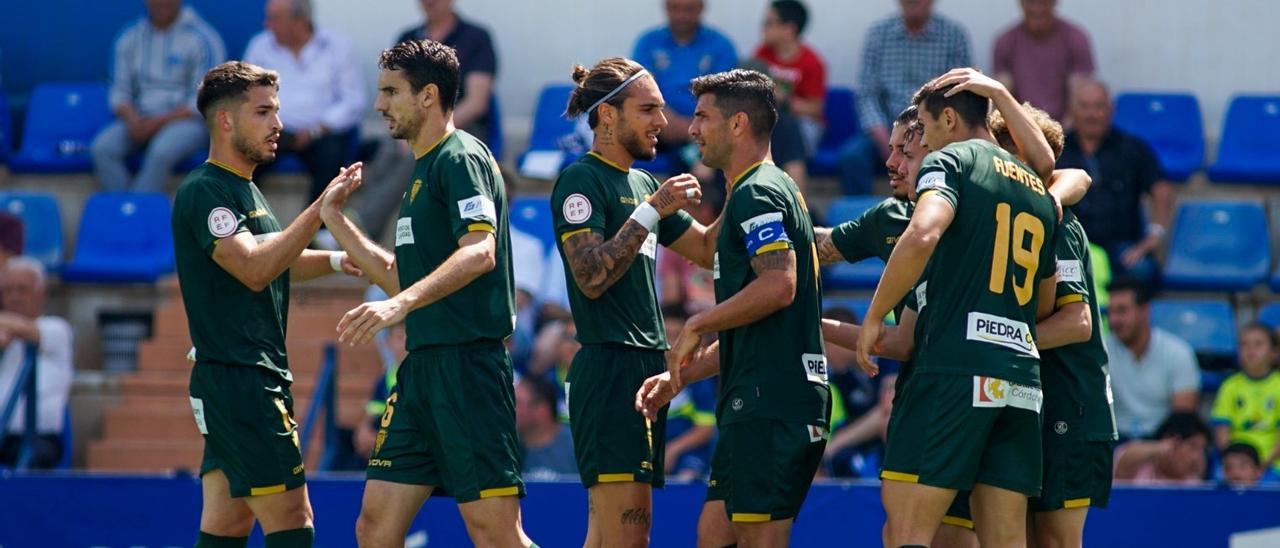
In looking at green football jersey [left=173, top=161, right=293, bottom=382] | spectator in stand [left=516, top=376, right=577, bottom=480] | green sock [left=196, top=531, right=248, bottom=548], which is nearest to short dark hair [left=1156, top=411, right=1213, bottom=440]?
spectator in stand [left=516, top=376, right=577, bottom=480]

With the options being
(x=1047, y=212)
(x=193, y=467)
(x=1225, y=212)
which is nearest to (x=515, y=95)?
(x=193, y=467)

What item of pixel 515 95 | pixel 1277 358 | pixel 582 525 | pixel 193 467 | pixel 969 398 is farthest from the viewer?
pixel 515 95

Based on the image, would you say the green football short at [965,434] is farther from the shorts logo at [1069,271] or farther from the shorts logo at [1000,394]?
the shorts logo at [1069,271]

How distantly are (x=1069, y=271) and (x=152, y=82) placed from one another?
9592 millimetres

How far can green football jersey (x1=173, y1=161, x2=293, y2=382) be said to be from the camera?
748 centimetres

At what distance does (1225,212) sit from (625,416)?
26.0 feet

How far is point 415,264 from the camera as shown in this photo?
726 centimetres

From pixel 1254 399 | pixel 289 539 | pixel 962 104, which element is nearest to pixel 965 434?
pixel 962 104

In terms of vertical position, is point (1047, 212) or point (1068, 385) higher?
point (1047, 212)

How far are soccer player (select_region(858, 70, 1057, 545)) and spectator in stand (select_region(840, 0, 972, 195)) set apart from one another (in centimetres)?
699

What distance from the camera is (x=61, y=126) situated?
15.2 meters

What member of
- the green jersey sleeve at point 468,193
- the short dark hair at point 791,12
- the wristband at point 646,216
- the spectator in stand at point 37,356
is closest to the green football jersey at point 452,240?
the green jersey sleeve at point 468,193

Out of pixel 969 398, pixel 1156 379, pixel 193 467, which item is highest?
pixel 969 398

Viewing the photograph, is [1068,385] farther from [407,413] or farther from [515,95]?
[515,95]
